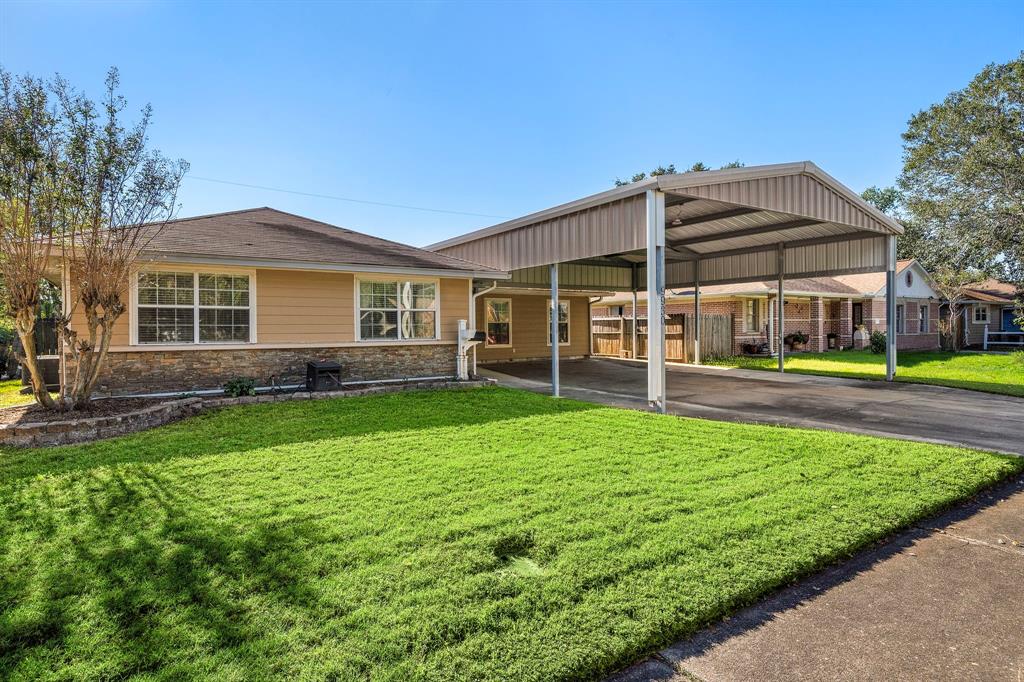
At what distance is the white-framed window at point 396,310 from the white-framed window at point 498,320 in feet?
21.1

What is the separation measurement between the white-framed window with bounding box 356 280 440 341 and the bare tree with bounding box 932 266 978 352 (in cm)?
2492

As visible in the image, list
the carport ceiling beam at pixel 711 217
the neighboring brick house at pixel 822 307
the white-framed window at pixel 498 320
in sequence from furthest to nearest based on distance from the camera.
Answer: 1. the neighboring brick house at pixel 822 307
2. the white-framed window at pixel 498 320
3. the carport ceiling beam at pixel 711 217

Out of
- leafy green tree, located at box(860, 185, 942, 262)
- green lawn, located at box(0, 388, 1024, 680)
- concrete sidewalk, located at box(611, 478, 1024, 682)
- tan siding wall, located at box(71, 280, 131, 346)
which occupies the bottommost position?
concrete sidewalk, located at box(611, 478, 1024, 682)

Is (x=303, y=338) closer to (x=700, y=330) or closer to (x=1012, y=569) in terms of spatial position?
(x=1012, y=569)

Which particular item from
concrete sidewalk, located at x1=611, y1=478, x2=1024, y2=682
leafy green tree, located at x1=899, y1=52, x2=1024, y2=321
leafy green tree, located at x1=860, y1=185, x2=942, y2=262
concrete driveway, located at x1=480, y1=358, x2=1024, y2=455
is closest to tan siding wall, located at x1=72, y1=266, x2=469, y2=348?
concrete driveway, located at x1=480, y1=358, x2=1024, y2=455

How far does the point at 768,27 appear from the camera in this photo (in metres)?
13.8

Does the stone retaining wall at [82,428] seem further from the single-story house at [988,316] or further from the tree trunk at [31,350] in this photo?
the single-story house at [988,316]

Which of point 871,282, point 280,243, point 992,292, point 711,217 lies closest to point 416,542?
point 280,243

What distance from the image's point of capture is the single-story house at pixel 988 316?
2719 centimetres

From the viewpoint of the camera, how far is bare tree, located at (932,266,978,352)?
24.7 meters

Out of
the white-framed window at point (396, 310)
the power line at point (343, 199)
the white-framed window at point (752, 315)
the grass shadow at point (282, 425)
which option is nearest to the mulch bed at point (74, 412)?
the grass shadow at point (282, 425)

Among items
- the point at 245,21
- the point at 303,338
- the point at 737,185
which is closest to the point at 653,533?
the point at 737,185

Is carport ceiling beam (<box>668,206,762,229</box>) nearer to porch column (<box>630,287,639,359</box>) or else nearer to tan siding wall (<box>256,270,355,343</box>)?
porch column (<box>630,287,639,359</box>)

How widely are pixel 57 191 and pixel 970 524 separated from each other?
10.8 metres
